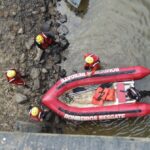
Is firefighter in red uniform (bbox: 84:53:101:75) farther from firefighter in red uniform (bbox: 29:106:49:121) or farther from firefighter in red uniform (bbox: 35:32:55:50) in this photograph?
firefighter in red uniform (bbox: 29:106:49:121)

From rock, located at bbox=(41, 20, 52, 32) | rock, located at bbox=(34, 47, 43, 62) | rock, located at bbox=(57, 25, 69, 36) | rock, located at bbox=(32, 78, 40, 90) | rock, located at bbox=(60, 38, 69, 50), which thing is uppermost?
rock, located at bbox=(41, 20, 52, 32)

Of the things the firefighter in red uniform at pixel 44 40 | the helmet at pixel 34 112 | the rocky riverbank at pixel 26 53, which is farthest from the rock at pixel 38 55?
the helmet at pixel 34 112

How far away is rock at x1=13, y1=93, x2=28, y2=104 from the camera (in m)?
10.1

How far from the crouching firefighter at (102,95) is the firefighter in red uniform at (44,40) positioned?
1881 millimetres

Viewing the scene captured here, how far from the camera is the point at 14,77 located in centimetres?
986

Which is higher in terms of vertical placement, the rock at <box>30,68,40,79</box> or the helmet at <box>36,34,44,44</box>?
the helmet at <box>36,34,44,44</box>

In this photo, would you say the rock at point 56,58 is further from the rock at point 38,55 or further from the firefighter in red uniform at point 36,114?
the firefighter in red uniform at point 36,114

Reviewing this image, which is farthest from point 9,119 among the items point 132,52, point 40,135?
point 132,52

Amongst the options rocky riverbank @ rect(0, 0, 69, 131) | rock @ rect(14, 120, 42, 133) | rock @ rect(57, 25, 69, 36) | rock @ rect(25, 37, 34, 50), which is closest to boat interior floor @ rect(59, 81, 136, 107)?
rocky riverbank @ rect(0, 0, 69, 131)

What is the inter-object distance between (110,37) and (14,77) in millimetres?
3082

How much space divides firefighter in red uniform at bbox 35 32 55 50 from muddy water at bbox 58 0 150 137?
794mm

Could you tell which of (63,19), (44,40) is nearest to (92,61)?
(44,40)

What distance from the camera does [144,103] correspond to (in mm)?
9922

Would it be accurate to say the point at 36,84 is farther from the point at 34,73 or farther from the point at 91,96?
the point at 91,96
